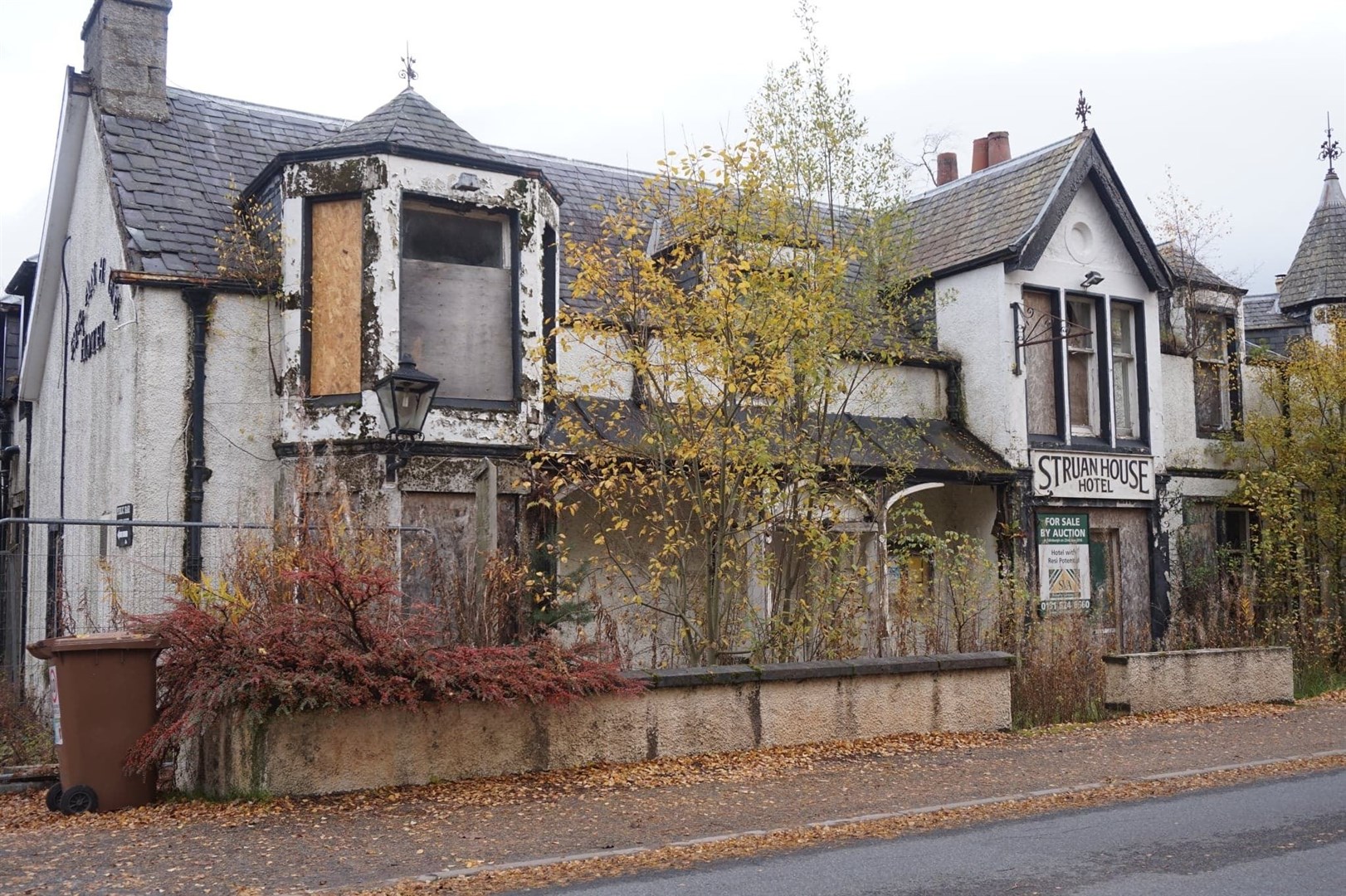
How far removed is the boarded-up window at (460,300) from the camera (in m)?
13.6

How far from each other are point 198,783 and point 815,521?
240 inches

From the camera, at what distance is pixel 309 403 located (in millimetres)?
13336

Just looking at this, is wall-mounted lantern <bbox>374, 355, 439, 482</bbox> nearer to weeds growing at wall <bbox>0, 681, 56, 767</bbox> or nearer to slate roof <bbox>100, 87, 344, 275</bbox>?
slate roof <bbox>100, 87, 344, 275</bbox>

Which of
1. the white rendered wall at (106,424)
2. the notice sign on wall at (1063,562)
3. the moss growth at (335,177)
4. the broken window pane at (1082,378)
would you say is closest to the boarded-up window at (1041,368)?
the broken window pane at (1082,378)

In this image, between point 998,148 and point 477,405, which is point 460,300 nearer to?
point 477,405

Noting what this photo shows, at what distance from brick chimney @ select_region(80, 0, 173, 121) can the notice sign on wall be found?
1260cm

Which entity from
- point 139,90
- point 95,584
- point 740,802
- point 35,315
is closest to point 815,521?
point 740,802

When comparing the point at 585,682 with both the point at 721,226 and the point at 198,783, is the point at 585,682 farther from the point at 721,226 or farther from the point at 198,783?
the point at 721,226

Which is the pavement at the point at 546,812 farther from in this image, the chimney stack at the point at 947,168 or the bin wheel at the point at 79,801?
the chimney stack at the point at 947,168

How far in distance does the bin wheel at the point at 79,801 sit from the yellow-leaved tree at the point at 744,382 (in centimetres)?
467

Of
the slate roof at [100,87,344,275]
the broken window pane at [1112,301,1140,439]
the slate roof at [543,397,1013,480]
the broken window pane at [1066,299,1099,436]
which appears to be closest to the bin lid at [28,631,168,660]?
the slate roof at [543,397,1013,480]

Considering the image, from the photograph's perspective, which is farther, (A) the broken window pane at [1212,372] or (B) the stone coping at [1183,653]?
(A) the broken window pane at [1212,372]

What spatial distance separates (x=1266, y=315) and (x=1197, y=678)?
13.5 metres

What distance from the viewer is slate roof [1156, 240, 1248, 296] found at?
20.6 metres
